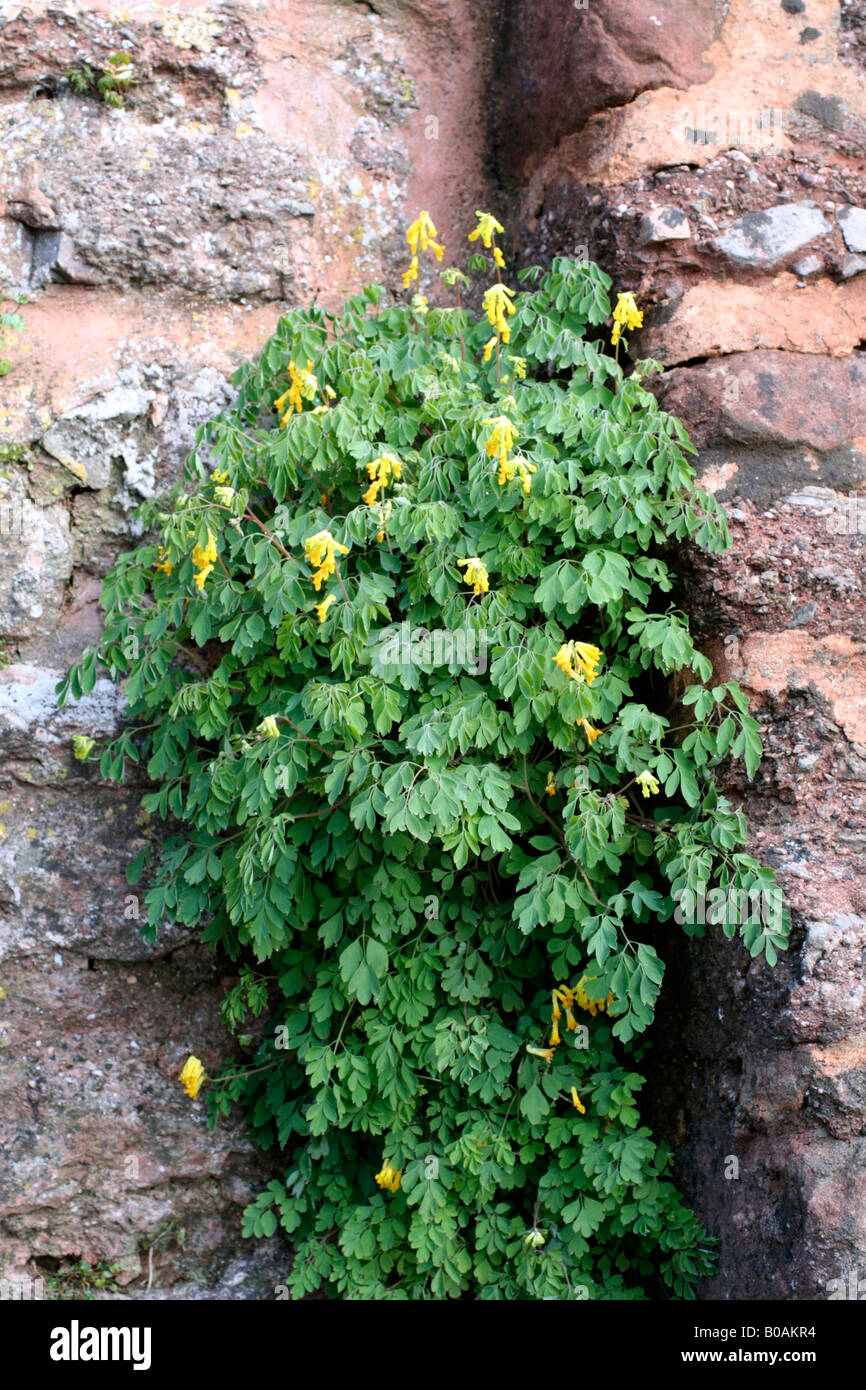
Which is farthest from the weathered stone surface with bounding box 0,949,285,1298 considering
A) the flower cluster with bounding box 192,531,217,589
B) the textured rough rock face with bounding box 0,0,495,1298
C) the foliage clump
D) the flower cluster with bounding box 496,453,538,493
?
the flower cluster with bounding box 496,453,538,493

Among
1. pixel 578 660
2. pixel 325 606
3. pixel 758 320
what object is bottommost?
pixel 578 660

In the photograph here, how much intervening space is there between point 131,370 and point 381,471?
5.17 ft

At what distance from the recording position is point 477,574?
10.1 feet

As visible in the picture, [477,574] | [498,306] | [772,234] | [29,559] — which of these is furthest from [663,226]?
[29,559]

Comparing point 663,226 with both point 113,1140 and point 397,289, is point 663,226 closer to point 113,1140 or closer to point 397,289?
point 397,289

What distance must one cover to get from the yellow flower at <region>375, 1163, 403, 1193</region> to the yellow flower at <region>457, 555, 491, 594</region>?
1713 millimetres

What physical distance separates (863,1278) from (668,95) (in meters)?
3.90

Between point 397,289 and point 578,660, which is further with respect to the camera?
point 397,289

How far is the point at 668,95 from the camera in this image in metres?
4.08

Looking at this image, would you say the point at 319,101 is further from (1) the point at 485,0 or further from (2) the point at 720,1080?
(2) the point at 720,1080

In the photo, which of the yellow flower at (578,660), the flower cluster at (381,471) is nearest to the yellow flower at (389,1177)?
the yellow flower at (578,660)

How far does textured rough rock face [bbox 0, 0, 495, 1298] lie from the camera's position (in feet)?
12.6

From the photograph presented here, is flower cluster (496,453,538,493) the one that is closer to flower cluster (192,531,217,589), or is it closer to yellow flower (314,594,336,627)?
yellow flower (314,594,336,627)

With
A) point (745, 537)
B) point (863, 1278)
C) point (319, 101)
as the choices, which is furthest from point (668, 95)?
point (863, 1278)
